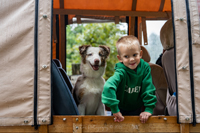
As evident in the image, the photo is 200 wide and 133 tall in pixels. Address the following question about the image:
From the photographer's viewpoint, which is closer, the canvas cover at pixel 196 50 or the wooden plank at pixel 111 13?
the canvas cover at pixel 196 50

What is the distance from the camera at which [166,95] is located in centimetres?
266

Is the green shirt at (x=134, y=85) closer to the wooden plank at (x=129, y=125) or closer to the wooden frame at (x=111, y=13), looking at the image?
the wooden plank at (x=129, y=125)

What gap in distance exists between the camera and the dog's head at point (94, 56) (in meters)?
2.69

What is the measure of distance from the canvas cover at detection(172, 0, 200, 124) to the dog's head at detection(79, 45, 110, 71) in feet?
3.77

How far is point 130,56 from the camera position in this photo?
1.90 metres

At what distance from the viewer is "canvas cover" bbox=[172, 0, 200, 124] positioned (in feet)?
5.89

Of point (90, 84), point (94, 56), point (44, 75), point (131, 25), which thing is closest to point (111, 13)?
point (131, 25)

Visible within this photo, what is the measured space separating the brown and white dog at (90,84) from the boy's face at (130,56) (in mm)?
778

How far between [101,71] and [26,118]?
4.23 feet

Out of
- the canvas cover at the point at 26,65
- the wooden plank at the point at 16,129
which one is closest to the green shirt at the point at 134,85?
the canvas cover at the point at 26,65

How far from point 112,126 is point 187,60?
3.06 ft

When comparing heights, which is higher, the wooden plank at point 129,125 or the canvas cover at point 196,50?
the canvas cover at point 196,50

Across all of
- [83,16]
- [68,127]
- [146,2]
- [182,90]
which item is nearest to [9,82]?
[68,127]

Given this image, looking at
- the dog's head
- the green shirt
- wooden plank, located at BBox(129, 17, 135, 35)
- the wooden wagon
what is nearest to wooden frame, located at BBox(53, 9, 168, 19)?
wooden plank, located at BBox(129, 17, 135, 35)
